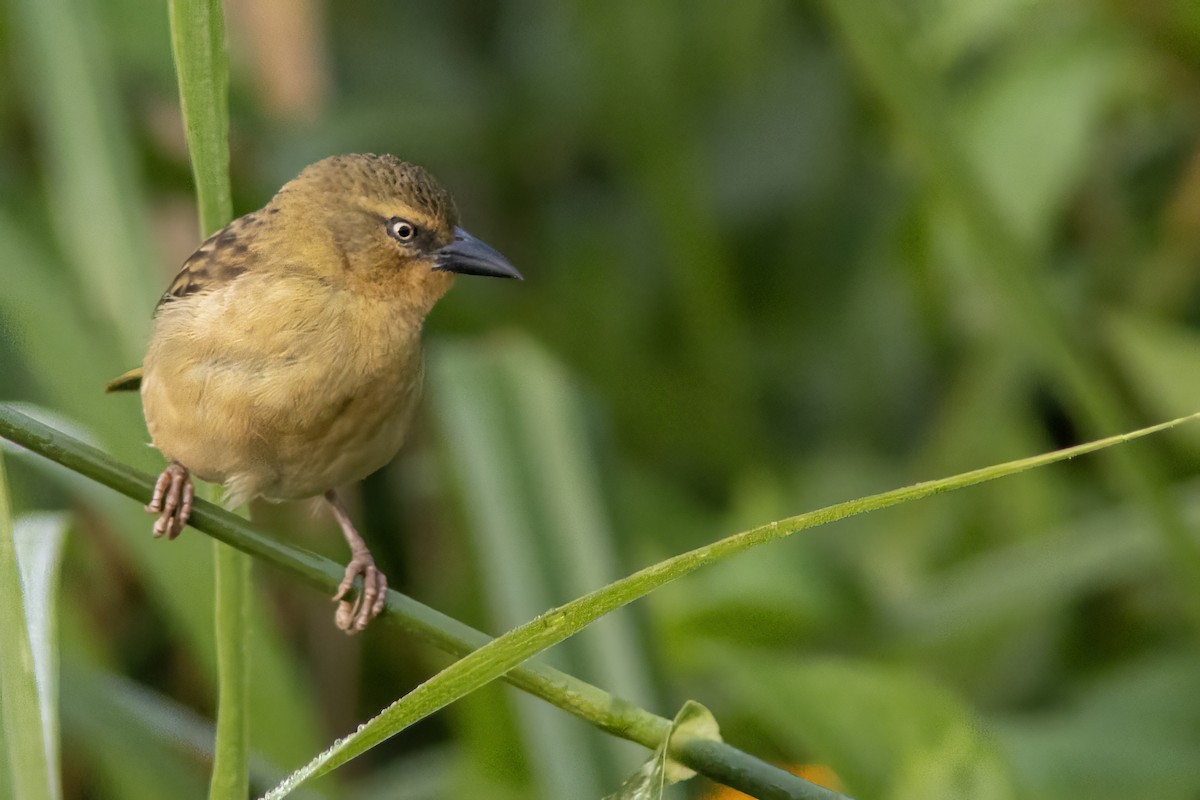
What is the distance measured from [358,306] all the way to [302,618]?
1880mm

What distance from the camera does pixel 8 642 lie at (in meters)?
1.04

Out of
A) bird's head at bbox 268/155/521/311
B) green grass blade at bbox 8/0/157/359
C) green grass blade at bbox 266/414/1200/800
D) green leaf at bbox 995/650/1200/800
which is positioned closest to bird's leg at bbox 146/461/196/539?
bird's head at bbox 268/155/521/311

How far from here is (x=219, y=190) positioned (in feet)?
3.74

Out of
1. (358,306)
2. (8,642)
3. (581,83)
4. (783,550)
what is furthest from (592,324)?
(8,642)

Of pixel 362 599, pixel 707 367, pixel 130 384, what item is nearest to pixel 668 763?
pixel 362 599

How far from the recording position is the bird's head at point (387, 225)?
1.51 m

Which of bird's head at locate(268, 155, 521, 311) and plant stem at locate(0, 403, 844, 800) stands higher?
bird's head at locate(268, 155, 521, 311)

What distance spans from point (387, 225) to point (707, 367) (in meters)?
1.70

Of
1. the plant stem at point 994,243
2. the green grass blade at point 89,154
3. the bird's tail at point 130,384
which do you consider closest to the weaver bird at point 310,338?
the bird's tail at point 130,384

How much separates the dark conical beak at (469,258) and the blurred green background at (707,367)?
481 millimetres

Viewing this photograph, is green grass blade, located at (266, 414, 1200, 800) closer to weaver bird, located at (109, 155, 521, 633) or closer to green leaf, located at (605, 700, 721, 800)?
green leaf, located at (605, 700, 721, 800)

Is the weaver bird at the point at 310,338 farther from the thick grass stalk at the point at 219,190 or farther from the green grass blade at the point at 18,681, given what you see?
the green grass blade at the point at 18,681

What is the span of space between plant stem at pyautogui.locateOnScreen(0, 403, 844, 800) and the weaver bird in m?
0.39

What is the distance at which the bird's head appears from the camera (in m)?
1.51
